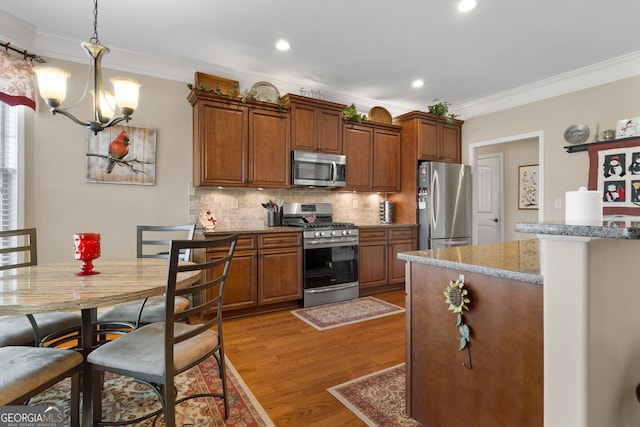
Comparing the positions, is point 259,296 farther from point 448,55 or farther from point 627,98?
point 627,98

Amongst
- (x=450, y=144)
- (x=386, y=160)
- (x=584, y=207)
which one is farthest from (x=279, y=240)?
(x=450, y=144)

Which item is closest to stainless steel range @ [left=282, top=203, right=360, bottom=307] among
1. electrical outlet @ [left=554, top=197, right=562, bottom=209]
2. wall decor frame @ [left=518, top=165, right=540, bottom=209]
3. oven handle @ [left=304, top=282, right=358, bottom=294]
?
oven handle @ [left=304, top=282, right=358, bottom=294]

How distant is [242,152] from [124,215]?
1403mm

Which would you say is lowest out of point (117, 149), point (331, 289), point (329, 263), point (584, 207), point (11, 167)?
point (331, 289)

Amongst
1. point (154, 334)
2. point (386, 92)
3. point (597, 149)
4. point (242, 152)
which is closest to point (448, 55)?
point (386, 92)

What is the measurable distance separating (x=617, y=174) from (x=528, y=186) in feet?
6.69

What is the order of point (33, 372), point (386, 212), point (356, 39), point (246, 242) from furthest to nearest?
point (386, 212)
point (246, 242)
point (356, 39)
point (33, 372)

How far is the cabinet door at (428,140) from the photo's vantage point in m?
4.59

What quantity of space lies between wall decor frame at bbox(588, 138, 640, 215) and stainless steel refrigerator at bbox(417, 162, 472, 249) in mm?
1469

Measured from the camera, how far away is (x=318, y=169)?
4055 mm

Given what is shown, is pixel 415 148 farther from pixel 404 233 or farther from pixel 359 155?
pixel 404 233

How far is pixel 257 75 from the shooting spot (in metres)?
3.92

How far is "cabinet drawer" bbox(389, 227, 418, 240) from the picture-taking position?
4.40 m

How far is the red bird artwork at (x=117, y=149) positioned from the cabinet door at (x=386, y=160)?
10.1ft
